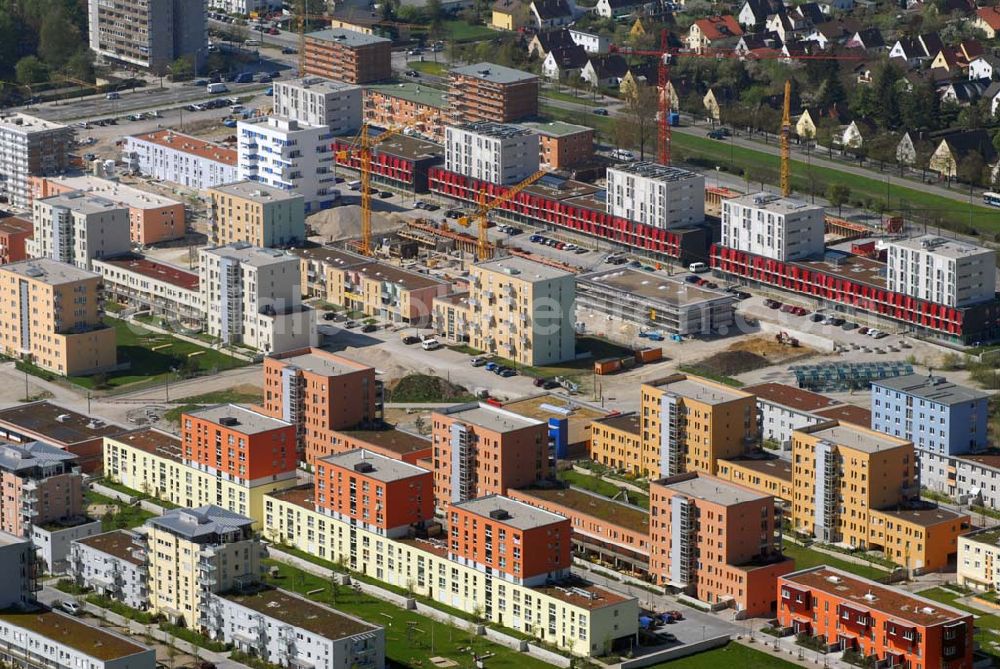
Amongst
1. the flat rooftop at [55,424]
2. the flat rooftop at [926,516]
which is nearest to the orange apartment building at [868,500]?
the flat rooftop at [926,516]

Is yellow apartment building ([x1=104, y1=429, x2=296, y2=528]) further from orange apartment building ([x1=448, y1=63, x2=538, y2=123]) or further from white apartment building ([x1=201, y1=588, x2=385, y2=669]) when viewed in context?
orange apartment building ([x1=448, y1=63, x2=538, y2=123])

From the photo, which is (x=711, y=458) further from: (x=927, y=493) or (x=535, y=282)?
(x=535, y=282)

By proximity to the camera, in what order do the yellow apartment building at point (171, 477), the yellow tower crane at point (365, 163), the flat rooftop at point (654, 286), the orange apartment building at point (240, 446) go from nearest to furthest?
the orange apartment building at point (240, 446) < the yellow apartment building at point (171, 477) < the flat rooftop at point (654, 286) < the yellow tower crane at point (365, 163)

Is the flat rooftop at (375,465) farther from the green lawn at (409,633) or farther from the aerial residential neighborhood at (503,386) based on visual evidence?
the green lawn at (409,633)

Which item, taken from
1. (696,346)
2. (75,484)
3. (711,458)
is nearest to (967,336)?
(696,346)

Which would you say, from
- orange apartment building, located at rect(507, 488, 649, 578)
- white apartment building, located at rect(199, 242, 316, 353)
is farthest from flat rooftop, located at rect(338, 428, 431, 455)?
white apartment building, located at rect(199, 242, 316, 353)

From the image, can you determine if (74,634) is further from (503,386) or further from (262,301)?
(262,301)
